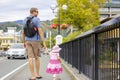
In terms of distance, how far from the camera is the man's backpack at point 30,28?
11305 millimetres

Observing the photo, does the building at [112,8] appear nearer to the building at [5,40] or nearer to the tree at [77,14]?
the building at [5,40]

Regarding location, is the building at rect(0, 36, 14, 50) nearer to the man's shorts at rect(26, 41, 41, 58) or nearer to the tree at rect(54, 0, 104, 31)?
the tree at rect(54, 0, 104, 31)

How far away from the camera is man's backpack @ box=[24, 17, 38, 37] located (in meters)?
11.3

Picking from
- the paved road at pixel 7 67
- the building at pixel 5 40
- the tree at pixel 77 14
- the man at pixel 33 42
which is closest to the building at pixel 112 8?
the building at pixel 5 40

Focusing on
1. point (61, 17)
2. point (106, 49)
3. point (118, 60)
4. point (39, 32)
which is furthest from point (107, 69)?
point (61, 17)

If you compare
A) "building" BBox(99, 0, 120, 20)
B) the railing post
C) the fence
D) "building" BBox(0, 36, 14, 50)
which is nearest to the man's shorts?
the fence

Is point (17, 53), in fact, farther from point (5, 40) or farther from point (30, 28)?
point (5, 40)

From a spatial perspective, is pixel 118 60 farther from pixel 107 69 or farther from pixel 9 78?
pixel 9 78

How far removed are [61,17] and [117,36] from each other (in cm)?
3485

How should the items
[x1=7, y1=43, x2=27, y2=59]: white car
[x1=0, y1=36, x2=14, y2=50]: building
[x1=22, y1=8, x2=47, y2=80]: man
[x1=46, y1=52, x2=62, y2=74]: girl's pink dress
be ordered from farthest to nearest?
[x1=0, y1=36, x2=14, y2=50]: building, [x1=7, y1=43, x2=27, y2=59]: white car, [x1=46, y1=52, x2=62, y2=74]: girl's pink dress, [x1=22, y1=8, x2=47, y2=80]: man

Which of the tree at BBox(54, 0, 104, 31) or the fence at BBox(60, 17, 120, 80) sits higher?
the tree at BBox(54, 0, 104, 31)

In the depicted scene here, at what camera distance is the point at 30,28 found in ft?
37.2

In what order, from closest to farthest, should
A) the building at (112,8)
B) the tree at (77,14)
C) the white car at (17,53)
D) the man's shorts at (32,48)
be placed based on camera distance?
the man's shorts at (32,48), the white car at (17,53), the tree at (77,14), the building at (112,8)

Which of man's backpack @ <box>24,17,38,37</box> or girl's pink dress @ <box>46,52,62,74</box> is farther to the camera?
girl's pink dress @ <box>46,52,62,74</box>
